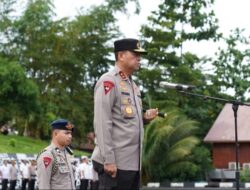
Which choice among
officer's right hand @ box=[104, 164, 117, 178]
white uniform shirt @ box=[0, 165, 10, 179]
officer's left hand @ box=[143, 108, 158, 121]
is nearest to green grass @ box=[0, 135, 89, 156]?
white uniform shirt @ box=[0, 165, 10, 179]

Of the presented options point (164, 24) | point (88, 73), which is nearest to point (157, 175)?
point (164, 24)

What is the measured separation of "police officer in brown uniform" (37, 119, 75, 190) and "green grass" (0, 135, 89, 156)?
948 inches

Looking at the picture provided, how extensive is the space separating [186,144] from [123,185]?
22.6 metres

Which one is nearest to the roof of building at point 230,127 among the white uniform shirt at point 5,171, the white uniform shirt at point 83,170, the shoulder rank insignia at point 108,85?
the white uniform shirt at point 83,170

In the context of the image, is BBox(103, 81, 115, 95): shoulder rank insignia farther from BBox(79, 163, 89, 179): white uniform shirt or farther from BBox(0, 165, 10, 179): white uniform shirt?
BBox(79, 163, 89, 179): white uniform shirt

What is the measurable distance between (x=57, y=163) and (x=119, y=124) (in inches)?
47.6

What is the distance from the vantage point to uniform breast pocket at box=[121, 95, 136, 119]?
18.0ft

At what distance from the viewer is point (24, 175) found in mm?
26797

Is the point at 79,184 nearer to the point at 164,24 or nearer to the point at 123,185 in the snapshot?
the point at 164,24

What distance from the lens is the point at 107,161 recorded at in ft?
Result: 17.4

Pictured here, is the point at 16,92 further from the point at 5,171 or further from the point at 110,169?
the point at 110,169

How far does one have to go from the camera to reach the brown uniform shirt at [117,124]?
5.38 m

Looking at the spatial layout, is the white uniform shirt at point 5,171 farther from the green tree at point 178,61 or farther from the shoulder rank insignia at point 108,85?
the shoulder rank insignia at point 108,85

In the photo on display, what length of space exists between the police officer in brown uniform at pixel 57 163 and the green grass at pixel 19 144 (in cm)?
2407
